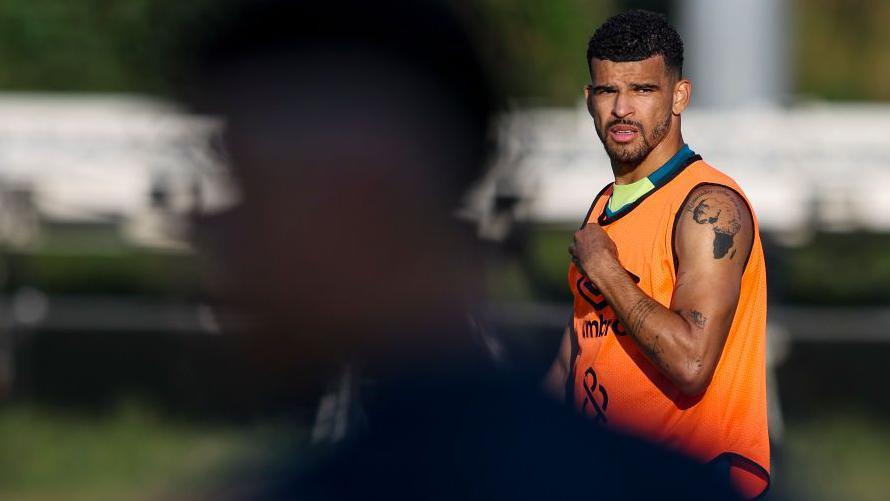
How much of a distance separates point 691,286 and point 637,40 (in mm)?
401

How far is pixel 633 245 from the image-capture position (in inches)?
97.0

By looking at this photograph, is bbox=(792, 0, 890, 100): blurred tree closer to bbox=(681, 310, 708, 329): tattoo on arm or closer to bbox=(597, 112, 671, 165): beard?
bbox=(597, 112, 671, 165): beard

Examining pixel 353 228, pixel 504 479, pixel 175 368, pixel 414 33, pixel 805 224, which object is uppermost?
pixel 414 33

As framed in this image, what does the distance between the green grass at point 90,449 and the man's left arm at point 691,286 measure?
4.86 metres

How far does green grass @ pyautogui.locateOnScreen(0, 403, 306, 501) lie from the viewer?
757 centimetres

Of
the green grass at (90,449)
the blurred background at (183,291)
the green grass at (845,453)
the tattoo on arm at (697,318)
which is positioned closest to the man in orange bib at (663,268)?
the tattoo on arm at (697,318)

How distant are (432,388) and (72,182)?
743 centimetres

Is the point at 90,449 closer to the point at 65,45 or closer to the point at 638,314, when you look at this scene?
the point at 638,314

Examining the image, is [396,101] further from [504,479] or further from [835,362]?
[835,362]

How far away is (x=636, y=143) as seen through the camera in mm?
2441

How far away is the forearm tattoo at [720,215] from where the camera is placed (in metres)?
2.39

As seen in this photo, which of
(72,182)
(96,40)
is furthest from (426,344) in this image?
(96,40)

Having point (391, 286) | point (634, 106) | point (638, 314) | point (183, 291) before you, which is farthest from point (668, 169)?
point (183, 291)

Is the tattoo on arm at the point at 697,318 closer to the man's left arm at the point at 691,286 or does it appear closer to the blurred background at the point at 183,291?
the man's left arm at the point at 691,286
